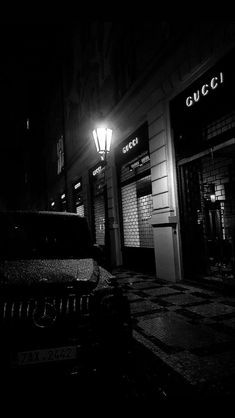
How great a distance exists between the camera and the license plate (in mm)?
2617

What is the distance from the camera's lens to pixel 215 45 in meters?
7.15

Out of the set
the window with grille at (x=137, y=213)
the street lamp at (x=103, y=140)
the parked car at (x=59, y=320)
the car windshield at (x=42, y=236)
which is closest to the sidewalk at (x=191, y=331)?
the parked car at (x=59, y=320)

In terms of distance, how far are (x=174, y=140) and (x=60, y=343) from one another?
7408 millimetres

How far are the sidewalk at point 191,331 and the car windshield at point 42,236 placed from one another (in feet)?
5.57

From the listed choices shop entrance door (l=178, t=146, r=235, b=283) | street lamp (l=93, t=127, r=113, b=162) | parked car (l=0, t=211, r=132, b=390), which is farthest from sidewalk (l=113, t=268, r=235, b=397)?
street lamp (l=93, t=127, r=113, b=162)

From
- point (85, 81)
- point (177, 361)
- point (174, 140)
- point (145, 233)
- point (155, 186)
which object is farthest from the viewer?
point (85, 81)

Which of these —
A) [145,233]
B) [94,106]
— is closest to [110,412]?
[145,233]

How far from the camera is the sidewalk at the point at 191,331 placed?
3346 millimetres

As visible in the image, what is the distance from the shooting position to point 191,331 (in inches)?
191

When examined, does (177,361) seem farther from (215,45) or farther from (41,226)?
(215,45)

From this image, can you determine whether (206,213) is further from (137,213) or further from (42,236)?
(42,236)

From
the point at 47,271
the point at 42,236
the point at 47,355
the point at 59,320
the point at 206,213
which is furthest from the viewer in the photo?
the point at 206,213

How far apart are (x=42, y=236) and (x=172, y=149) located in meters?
5.98

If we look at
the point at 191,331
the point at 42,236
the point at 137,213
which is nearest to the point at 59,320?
the point at 42,236
